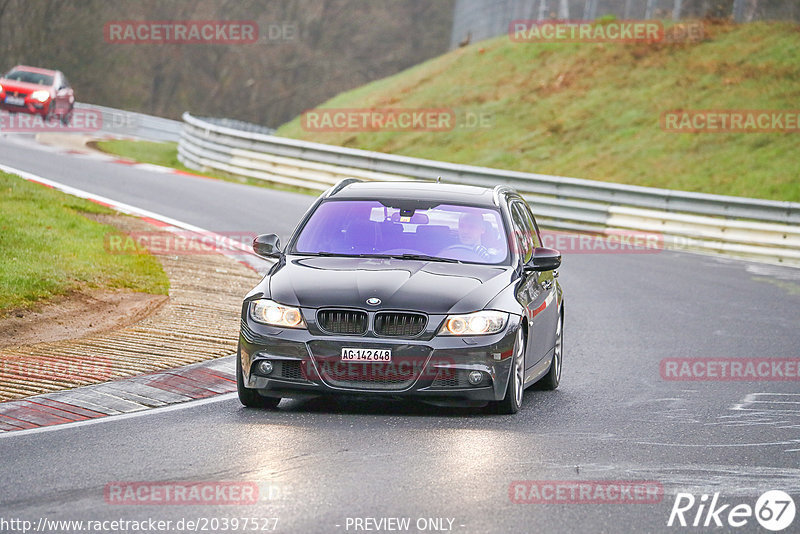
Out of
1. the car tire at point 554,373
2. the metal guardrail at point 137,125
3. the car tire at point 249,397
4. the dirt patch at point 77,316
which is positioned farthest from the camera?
the metal guardrail at point 137,125

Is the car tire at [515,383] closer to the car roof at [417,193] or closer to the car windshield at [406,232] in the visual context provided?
the car windshield at [406,232]

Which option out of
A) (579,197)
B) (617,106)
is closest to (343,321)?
(579,197)

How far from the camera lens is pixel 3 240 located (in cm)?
1505

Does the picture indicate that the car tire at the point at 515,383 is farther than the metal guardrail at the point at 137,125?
No

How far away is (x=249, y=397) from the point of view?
911cm

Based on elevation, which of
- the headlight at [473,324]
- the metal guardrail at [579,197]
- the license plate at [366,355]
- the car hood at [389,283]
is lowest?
the metal guardrail at [579,197]

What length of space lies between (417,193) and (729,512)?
4.46 metres

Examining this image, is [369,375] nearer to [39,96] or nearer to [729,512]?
[729,512]

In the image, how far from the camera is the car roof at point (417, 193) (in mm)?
10336

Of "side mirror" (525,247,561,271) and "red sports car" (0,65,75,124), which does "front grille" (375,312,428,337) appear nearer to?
"side mirror" (525,247,561,271)

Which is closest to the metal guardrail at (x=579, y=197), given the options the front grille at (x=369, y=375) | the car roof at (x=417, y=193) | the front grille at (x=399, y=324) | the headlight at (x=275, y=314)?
the car roof at (x=417, y=193)

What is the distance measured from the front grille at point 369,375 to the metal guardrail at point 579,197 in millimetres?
16077

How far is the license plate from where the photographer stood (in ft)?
28.4

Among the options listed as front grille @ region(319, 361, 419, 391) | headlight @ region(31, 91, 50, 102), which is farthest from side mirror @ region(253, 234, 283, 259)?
headlight @ region(31, 91, 50, 102)
